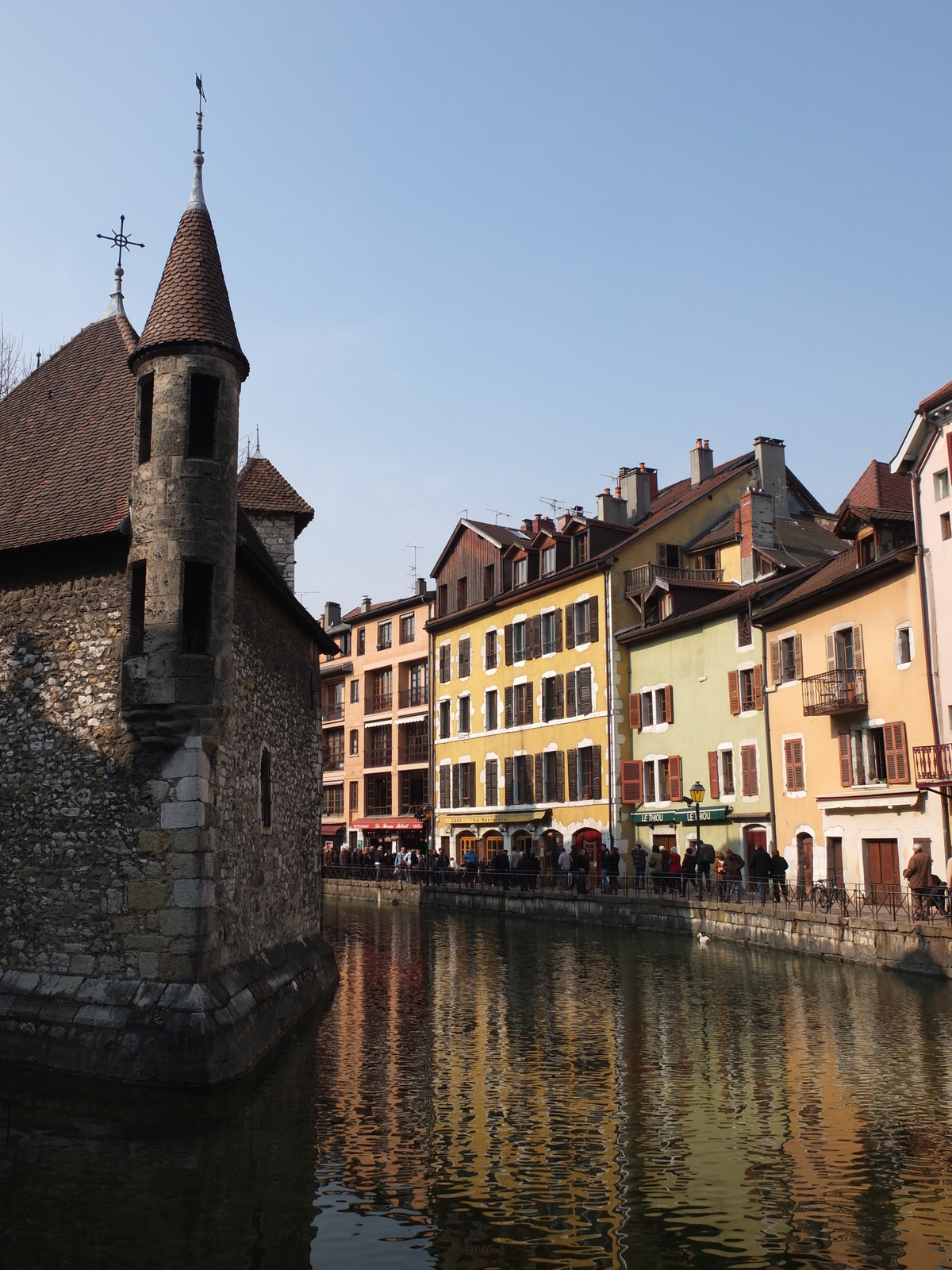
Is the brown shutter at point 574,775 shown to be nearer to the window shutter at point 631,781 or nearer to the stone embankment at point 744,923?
the window shutter at point 631,781

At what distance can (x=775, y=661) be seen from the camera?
3109 centimetres

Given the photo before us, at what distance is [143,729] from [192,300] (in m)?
4.88

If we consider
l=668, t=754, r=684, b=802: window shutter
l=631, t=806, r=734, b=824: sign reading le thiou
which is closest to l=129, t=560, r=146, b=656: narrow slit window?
l=631, t=806, r=734, b=824: sign reading le thiou

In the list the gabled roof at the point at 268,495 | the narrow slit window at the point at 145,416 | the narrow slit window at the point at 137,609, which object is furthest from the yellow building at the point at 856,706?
the narrow slit window at the point at 137,609

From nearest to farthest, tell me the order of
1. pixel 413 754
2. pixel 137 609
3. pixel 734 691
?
pixel 137 609 < pixel 734 691 < pixel 413 754

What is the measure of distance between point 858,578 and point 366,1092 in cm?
1903

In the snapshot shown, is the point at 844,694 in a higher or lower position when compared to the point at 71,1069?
higher

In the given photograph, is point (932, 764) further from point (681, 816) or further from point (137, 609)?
point (137, 609)

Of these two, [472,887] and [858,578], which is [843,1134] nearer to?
[858,578]

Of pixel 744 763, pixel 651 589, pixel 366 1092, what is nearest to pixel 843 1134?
pixel 366 1092

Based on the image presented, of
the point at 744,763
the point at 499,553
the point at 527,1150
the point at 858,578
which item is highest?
the point at 499,553

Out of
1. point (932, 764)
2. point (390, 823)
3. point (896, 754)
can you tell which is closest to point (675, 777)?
point (896, 754)

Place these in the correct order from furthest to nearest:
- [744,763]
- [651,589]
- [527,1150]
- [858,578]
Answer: [651,589] < [744,763] < [858,578] < [527,1150]

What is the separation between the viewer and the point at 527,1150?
912 cm
